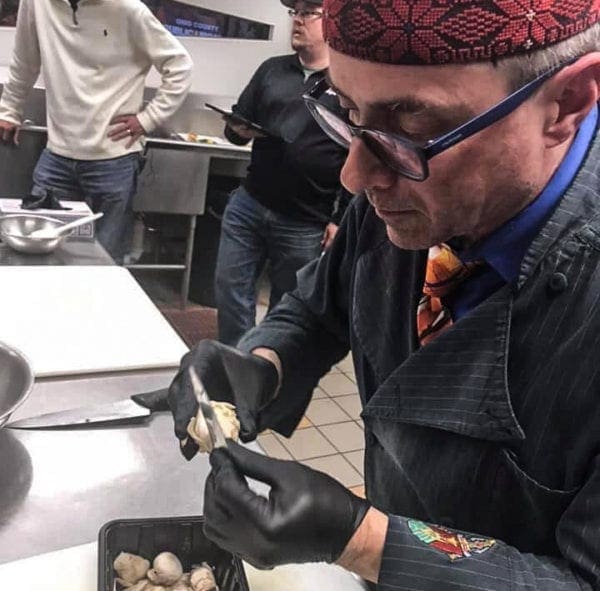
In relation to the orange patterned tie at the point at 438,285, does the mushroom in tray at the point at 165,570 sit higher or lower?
lower

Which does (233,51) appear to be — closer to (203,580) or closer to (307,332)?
(307,332)

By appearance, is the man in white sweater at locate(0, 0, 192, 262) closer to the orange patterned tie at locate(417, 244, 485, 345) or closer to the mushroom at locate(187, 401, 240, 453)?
the mushroom at locate(187, 401, 240, 453)

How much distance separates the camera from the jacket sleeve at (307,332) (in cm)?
123

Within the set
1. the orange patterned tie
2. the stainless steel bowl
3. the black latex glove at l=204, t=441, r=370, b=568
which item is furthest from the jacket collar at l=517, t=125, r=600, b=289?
the stainless steel bowl

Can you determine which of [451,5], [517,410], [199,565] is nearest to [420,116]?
[451,5]

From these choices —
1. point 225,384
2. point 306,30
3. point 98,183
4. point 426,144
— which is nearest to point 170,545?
point 225,384

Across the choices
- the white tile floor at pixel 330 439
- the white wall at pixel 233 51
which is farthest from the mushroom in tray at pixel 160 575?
the white wall at pixel 233 51

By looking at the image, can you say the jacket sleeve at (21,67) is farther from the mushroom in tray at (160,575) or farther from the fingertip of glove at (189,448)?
the mushroom in tray at (160,575)

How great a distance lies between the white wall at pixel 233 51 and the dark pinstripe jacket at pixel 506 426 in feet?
11.6

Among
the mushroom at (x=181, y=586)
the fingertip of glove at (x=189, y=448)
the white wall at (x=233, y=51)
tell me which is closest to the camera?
the mushroom at (x=181, y=586)

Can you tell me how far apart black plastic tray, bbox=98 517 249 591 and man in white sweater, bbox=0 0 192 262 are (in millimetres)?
2141

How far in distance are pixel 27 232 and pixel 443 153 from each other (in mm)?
1430

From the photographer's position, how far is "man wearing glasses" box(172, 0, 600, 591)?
708 mm

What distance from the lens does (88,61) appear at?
281 centimetres
